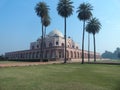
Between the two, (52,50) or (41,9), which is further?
(52,50)

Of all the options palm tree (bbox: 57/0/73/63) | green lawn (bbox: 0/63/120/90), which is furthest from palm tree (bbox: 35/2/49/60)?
green lawn (bbox: 0/63/120/90)

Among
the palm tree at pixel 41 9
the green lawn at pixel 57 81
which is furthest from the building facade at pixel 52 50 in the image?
the green lawn at pixel 57 81

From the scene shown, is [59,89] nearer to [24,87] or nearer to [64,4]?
[24,87]

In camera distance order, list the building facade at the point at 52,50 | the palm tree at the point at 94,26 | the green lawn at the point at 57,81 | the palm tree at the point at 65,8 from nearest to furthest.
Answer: the green lawn at the point at 57,81 → the palm tree at the point at 65,8 → the palm tree at the point at 94,26 → the building facade at the point at 52,50

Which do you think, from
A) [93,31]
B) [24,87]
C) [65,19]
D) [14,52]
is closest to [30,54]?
[14,52]

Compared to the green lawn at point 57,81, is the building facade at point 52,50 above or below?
above

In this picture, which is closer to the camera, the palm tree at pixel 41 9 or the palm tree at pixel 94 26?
the palm tree at pixel 41 9

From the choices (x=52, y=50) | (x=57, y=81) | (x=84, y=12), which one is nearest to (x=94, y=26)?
(x=84, y=12)

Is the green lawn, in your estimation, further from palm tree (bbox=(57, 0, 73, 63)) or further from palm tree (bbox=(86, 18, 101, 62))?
palm tree (bbox=(86, 18, 101, 62))

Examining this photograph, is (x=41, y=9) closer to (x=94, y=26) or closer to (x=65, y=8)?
(x=65, y=8)

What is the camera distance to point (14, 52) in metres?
138

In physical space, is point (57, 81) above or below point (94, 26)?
below

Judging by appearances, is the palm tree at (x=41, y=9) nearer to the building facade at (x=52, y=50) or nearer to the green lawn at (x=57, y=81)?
the building facade at (x=52, y=50)

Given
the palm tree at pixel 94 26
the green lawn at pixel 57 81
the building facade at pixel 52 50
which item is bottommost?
the green lawn at pixel 57 81
